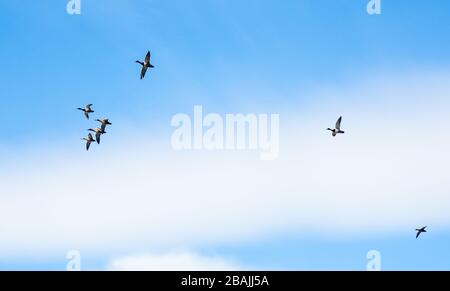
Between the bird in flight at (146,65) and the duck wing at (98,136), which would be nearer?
the bird in flight at (146,65)

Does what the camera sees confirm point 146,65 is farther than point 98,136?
No

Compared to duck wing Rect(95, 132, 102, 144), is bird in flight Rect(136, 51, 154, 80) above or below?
above

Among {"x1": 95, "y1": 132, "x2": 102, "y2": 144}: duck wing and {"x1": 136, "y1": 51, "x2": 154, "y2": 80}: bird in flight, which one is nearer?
{"x1": 136, "y1": 51, "x2": 154, "y2": 80}: bird in flight

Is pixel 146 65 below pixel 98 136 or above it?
above

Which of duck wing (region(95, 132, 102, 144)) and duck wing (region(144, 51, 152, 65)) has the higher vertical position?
duck wing (region(144, 51, 152, 65))

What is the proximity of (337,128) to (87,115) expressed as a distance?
40.3 meters

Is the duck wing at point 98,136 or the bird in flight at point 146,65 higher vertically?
the bird in flight at point 146,65

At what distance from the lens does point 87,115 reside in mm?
139250
